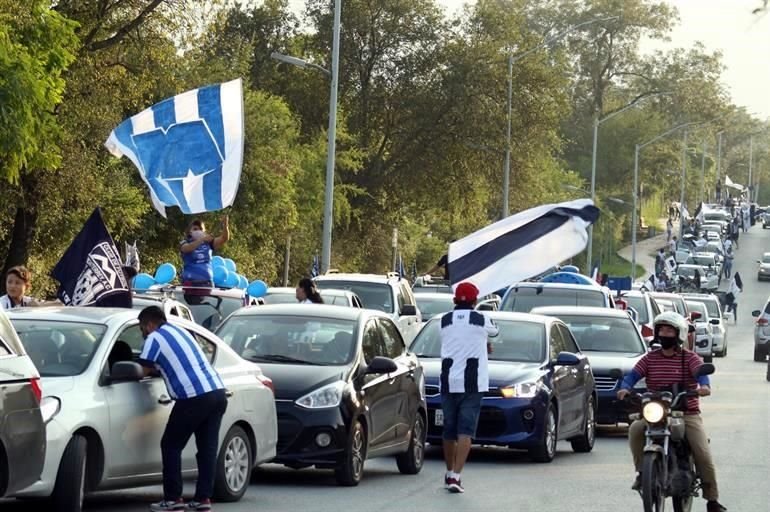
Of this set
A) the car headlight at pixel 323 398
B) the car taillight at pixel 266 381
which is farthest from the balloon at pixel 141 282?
the car taillight at pixel 266 381

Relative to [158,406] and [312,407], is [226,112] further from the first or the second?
[158,406]

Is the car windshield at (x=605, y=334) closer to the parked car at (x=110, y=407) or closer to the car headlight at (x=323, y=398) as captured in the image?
the car headlight at (x=323, y=398)

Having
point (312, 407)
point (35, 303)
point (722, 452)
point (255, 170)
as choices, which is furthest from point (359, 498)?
point (255, 170)

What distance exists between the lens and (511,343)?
20312 mm

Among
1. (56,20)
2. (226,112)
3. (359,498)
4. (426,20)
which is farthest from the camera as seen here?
(426,20)

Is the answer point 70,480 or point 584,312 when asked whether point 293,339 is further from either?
point 584,312

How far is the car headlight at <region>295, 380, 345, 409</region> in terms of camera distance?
15.5 m

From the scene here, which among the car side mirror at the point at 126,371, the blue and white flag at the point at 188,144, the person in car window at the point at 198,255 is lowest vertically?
the car side mirror at the point at 126,371

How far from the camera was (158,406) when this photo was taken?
43.4ft

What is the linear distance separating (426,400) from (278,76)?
4361 centimetres

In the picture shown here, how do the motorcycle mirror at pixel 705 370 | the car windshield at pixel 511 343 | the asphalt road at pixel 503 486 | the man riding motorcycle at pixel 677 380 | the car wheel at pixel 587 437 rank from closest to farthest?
the motorcycle mirror at pixel 705 370 → the man riding motorcycle at pixel 677 380 → the asphalt road at pixel 503 486 → the car windshield at pixel 511 343 → the car wheel at pixel 587 437

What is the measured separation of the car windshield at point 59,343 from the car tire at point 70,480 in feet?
2.30

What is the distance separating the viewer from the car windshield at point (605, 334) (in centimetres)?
2406

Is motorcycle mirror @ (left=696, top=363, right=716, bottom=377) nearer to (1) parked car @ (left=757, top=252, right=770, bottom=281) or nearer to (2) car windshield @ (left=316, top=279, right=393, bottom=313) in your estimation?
(2) car windshield @ (left=316, top=279, right=393, bottom=313)
